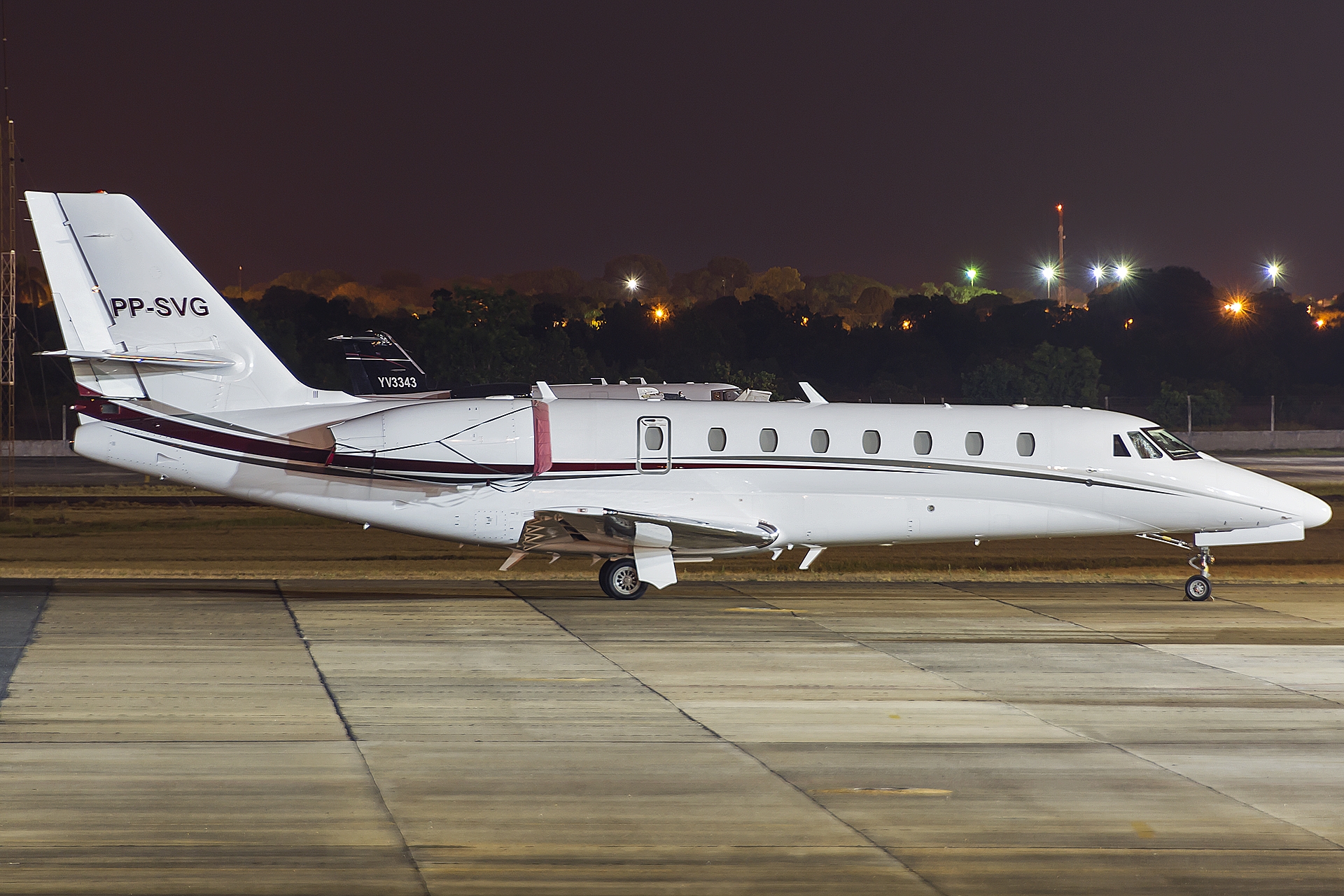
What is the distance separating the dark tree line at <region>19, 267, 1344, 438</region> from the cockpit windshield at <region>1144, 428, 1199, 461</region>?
58.7 m

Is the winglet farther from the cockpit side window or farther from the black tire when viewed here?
the black tire

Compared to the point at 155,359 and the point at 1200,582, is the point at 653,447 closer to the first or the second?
the point at 155,359

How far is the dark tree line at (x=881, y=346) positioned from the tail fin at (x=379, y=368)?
34.2 m

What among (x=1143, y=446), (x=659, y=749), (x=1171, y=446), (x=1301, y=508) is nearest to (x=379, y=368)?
(x=1143, y=446)

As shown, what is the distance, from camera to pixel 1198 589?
19938 mm

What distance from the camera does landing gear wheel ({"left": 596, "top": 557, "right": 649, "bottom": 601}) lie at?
63.3 feet

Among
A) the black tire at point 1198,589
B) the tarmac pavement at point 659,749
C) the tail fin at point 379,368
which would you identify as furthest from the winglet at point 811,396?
the tail fin at point 379,368

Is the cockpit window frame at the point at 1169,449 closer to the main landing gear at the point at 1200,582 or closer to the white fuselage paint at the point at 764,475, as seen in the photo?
the white fuselage paint at the point at 764,475

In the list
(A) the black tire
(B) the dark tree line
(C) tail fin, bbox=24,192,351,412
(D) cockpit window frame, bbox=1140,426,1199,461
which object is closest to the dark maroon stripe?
(C) tail fin, bbox=24,192,351,412

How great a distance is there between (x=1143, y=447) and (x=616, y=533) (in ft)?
27.1

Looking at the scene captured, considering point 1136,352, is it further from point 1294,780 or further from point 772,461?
point 1294,780

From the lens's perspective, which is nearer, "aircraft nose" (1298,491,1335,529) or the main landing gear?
the main landing gear

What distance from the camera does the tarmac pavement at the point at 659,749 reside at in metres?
8.00

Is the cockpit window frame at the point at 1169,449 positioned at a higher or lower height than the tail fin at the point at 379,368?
lower
